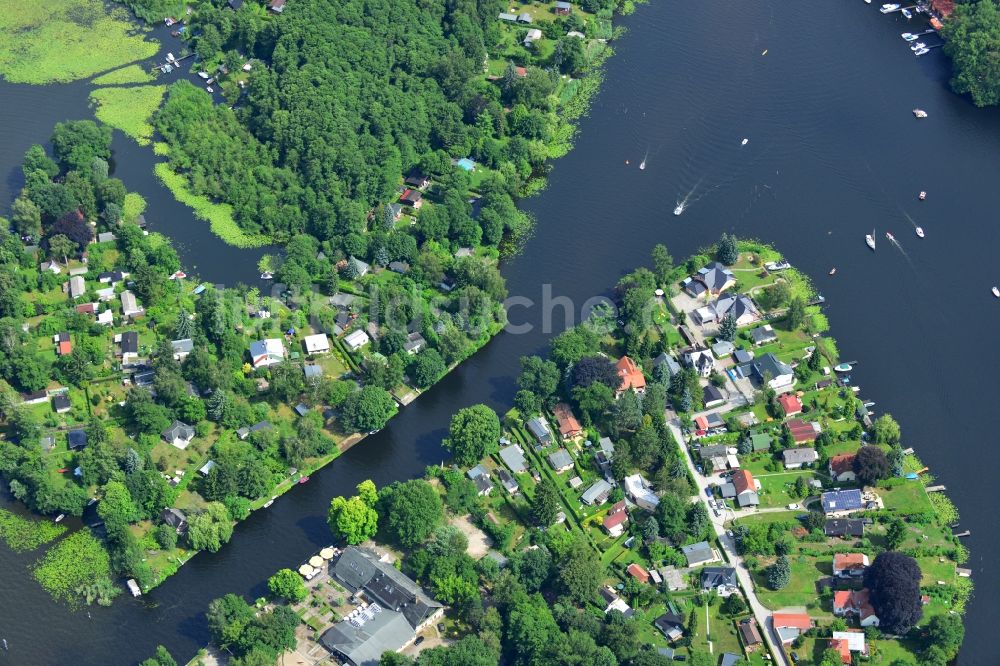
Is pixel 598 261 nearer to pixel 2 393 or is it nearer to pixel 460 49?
pixel 460 49

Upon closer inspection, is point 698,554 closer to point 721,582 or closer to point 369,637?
point 721,582

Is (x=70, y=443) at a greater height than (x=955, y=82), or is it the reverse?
(x=955, y=82)

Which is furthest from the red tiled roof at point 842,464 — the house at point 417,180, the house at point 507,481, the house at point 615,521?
the house at point 417,180

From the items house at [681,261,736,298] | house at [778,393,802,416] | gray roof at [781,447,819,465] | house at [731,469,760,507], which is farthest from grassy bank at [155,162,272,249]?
gray roof at [781,447,819,465]

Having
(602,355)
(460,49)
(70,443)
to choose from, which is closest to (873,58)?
(460,49)

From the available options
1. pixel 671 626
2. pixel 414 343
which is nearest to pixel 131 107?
pixel 414 343

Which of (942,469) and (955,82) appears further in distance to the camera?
(955,82)
